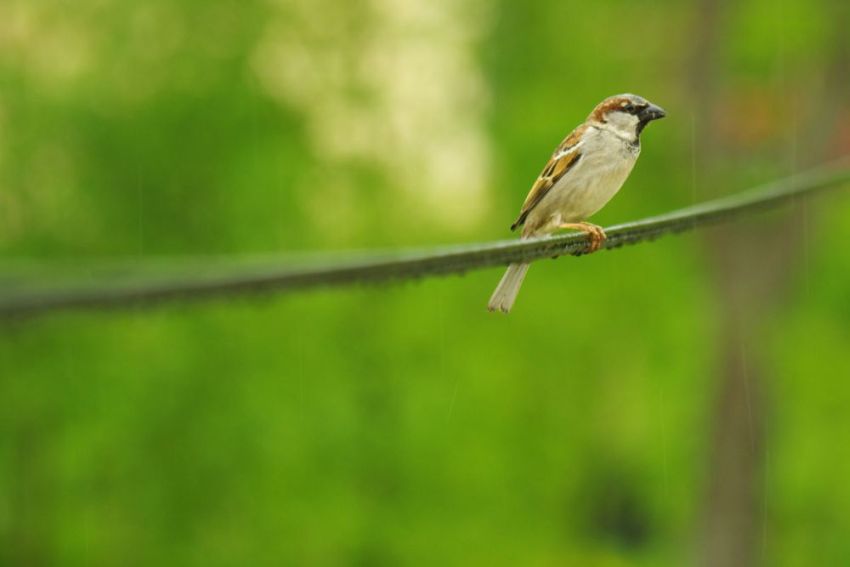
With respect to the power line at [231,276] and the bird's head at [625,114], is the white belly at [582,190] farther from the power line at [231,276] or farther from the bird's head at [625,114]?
the power line at [231,276]

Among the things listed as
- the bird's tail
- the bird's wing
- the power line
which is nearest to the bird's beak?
the bird's wing

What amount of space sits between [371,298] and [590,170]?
44.9ft

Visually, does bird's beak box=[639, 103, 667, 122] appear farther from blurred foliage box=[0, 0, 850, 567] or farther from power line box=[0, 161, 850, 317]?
blurred foliage box=[0, 0, 850, 567]

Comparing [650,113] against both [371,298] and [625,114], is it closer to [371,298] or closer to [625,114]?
[625,114]

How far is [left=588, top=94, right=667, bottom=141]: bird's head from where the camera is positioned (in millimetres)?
3430

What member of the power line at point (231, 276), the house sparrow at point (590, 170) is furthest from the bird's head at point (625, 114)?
the power line at point (231, 276)

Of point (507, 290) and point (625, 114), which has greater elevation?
point (625, 114)

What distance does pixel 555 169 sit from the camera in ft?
12.0

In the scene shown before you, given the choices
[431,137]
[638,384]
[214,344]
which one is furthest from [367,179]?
[638,384]

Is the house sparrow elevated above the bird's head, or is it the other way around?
the bird's head

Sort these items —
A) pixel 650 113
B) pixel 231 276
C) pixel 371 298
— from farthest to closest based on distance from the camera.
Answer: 1. pixel 371 298
2. pixel 650 113
3. pixel 231 276

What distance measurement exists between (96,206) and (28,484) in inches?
120

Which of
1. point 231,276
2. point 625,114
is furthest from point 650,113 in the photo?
point 231,276

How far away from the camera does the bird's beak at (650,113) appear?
3254mm
